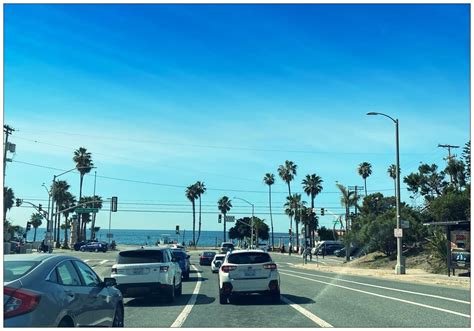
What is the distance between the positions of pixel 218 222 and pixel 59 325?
7292 cm

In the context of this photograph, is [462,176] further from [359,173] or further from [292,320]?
[292,320]

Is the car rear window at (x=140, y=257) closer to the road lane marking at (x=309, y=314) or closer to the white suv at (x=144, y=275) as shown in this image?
the white suv at (x=144, y=275)

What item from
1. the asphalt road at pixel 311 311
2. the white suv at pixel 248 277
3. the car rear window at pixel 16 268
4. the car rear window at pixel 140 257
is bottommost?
the asphalt road at pixel 311 311

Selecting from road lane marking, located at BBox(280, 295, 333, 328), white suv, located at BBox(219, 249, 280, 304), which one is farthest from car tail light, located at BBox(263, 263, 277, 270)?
road lane marking, located at BBox(280, 295, 333, 328)

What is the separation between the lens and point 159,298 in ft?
56.6

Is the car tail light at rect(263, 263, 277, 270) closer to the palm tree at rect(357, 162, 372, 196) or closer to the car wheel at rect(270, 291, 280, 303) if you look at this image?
the car wheel at rect(270, 291, 280, 303)

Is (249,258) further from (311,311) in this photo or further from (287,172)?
(287,172)

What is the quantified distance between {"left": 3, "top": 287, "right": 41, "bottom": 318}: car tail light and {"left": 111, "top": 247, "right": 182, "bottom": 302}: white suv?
968cm

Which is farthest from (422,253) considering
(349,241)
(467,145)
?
(467,145)

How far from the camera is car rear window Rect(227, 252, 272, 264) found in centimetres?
1583

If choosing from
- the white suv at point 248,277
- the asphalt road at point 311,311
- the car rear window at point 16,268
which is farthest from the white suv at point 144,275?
the car rear window at point 16,268

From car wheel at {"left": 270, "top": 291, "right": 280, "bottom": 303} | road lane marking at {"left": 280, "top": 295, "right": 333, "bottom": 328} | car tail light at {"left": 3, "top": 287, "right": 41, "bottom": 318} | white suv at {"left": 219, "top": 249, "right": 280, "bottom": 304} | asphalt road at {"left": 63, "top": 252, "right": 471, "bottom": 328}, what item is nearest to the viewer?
car tail light at {"left": 3, "top": 287, "right": 41, "bottom": 318}

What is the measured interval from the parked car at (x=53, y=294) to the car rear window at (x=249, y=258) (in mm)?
7331

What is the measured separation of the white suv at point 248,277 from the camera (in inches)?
601
